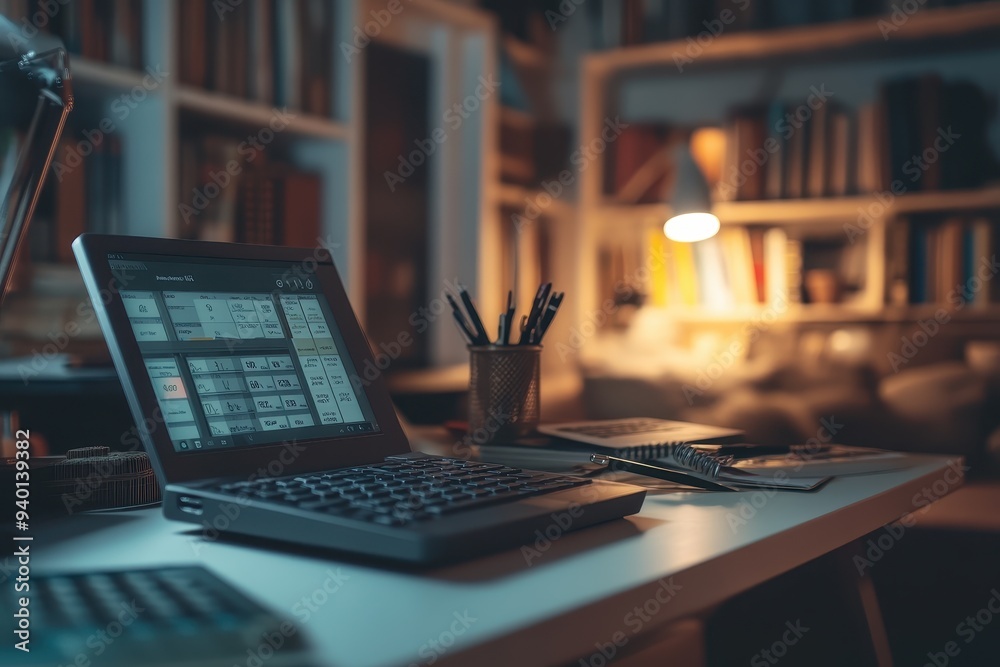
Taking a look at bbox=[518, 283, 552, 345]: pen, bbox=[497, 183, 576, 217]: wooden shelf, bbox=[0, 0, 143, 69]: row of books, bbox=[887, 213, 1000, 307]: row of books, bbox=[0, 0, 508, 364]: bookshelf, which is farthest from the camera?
bbox=[497, 183, 576, 217]: wooden shelf

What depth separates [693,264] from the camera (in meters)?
3.21

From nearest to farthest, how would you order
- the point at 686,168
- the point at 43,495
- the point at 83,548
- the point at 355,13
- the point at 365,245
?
1. the point at 83,548
2. the point at 43,495
3. the point at 686,168
4. the point at 355,13
5. the point at 365,245

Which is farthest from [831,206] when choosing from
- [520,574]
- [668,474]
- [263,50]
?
[520,574]

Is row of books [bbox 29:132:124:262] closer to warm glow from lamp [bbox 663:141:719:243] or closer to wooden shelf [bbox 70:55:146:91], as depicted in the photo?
wooden shelf [bbox 70:55:146:91]

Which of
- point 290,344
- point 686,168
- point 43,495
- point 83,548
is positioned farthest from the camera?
point 686,168

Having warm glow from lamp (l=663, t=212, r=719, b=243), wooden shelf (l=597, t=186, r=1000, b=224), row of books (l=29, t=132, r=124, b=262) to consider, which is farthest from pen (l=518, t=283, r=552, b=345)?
wooden shelf (l=597, t=186, r=1000, b=224)

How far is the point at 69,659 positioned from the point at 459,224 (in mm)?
3019

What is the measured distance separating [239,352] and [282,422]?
0.07m

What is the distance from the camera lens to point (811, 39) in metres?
3.17

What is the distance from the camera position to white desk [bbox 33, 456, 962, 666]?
0.41 meters

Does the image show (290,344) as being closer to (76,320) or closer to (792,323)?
(76,320)

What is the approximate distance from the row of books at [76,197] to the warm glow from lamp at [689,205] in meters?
1.30

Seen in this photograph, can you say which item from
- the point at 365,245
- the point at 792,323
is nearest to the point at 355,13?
the point at 365,245

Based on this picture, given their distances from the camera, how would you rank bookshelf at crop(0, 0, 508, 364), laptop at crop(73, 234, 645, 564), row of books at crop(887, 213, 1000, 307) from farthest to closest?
row of books at crop(887, 213, 1000, 307)
bookshelf at crop(0, 0, 508, 364)
laptop at crop(73, 234, 645, 564)
